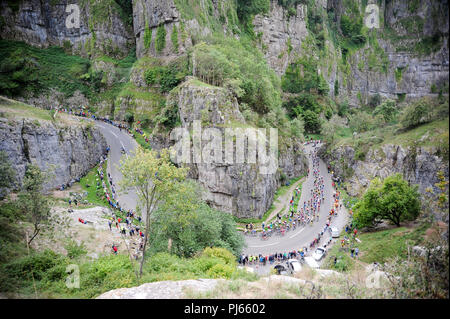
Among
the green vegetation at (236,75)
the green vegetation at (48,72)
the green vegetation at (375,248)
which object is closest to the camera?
the green vegetation at (375,248)

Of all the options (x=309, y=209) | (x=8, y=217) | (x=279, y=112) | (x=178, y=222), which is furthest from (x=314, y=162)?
(x=8, y=217)

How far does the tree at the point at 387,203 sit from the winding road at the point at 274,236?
210 inches

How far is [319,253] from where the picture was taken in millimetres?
24625

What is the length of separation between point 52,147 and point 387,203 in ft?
119

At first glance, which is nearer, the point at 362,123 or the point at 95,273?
the point at 95,273

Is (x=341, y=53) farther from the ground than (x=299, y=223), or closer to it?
farther from the ground

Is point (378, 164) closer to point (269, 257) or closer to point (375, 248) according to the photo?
point (375, 248)

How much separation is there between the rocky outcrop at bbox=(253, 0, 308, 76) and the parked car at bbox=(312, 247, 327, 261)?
60507 mm

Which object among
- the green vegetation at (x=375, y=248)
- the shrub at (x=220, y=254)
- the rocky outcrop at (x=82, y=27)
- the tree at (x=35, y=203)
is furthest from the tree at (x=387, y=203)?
the rocky outcrop at (x=82, y=27)

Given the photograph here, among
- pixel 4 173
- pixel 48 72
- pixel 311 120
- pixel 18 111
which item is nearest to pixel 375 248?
pixel 4 173

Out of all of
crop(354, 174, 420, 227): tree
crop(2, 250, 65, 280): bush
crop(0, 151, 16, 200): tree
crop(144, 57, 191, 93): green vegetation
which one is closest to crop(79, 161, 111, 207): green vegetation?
crop(0, 151, 16, 200): tree

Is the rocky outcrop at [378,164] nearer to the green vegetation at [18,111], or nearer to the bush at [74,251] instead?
the bush at [74,251]

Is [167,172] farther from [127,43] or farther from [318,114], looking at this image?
[318,114]

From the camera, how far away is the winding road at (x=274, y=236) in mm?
27211
